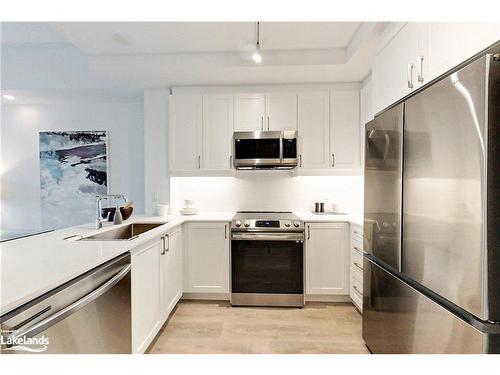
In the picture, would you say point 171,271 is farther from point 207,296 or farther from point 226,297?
point 226,297

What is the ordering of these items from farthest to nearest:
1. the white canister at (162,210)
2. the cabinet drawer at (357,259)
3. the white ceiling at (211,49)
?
the white canister at (162,210) < the cabinet drawer at (357,259) < the white ceiling at (211,49)

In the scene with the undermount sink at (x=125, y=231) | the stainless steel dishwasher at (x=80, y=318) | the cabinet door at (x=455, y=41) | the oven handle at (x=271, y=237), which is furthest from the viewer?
the oven handle at (x=271, y=237)

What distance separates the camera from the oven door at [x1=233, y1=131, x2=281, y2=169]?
306 cm

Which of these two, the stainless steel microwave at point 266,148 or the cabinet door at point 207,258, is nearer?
the cabinet door at point 207,258

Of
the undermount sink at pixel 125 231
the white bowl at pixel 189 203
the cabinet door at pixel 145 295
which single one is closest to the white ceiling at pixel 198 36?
the white bowl at pixel 189 203

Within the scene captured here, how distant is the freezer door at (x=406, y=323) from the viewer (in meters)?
1.06

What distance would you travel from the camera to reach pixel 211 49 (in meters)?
2.68

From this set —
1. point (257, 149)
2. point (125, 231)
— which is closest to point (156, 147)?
point (125, 231)

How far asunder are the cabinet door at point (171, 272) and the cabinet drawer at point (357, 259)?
1758 millimetres

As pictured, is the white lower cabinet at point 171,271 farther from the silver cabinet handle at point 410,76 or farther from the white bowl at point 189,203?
the silver cabinet handle at point 410,76

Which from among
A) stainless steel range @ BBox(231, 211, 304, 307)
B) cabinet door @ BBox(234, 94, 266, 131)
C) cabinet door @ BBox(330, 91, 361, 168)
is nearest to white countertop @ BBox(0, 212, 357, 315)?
stainless steel range @ BBox(231, 211, 304, 307)
